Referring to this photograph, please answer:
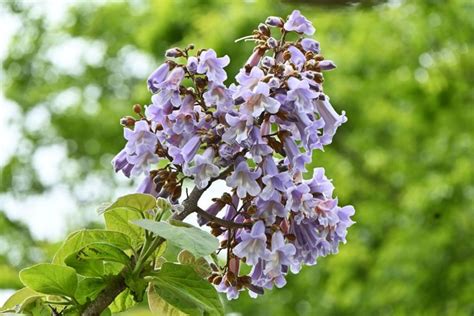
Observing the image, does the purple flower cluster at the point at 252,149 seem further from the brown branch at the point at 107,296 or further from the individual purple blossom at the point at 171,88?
the brown branch at the point at 107,296

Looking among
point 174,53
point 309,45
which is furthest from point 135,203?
point 309,45

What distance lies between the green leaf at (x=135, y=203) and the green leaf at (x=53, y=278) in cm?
10

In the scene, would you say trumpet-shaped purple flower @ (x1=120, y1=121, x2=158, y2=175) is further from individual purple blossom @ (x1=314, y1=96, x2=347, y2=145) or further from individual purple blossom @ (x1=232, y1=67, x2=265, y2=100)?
individual purple blossom @ (x1=314, y1=96, x2=347, y2=145)

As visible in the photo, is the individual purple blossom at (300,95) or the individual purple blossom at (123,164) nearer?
the individual purple blossom at (300,95)

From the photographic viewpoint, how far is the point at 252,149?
3.90 ft

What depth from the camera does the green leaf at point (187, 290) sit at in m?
1.19

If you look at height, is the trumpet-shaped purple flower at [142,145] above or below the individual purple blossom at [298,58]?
below

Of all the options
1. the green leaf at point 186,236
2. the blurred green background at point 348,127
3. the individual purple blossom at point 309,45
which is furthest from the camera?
the blurred green background at point 348,127

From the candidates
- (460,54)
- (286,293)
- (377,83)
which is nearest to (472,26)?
(460,54)

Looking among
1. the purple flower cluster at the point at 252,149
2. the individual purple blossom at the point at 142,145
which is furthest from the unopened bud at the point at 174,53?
the individual purple blossom at the point at 142,145

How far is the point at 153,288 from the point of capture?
1.24 m

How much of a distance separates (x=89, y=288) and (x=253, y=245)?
0.23 meters

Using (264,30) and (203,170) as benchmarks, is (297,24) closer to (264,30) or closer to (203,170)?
(264,30)

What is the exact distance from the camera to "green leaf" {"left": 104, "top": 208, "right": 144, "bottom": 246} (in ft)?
4.05
